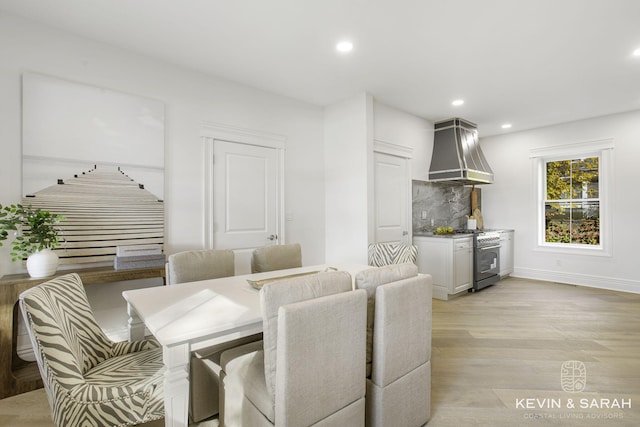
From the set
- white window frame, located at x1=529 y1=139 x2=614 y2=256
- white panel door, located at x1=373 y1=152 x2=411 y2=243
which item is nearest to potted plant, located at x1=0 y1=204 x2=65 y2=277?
white panel door, located at x1=373 y1=152 x2=411 y2=243

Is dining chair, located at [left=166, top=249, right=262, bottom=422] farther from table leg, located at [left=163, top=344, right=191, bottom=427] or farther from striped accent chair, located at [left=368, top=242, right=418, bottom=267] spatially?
striped accent chair, located at [left=368, top=242, right=418, bottom=267]

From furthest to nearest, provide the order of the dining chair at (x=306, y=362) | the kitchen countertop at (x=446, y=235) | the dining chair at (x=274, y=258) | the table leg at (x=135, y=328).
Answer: the kitchen countertop at (x=446, y=235) < the dining chair at (x=274, y=258) < the table leg at (x=135, y=328) < the dining chair at (x=306, y=362)

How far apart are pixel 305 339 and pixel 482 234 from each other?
4402 millimetres

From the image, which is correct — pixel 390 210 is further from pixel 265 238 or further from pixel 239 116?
pixel 239 116

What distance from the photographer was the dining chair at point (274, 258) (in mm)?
2654

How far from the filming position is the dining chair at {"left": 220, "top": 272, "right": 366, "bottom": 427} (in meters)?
1.20

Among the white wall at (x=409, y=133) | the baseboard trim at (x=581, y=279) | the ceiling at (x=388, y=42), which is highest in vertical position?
the ceiling at (x=388, y=42)

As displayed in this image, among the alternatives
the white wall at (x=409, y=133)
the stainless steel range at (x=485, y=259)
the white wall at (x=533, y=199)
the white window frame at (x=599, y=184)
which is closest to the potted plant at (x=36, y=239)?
the white wall at (x=409, y=133)

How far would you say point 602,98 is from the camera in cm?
408

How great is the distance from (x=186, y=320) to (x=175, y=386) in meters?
0.27

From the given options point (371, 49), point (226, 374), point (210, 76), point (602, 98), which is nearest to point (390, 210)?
point (371, 49)

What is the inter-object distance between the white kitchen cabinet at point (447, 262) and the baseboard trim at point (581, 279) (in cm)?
170

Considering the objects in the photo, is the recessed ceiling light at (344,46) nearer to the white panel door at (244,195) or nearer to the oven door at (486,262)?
the white panel door at (244,195)

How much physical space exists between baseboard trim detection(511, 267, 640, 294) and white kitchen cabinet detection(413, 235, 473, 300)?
5.56 feet
